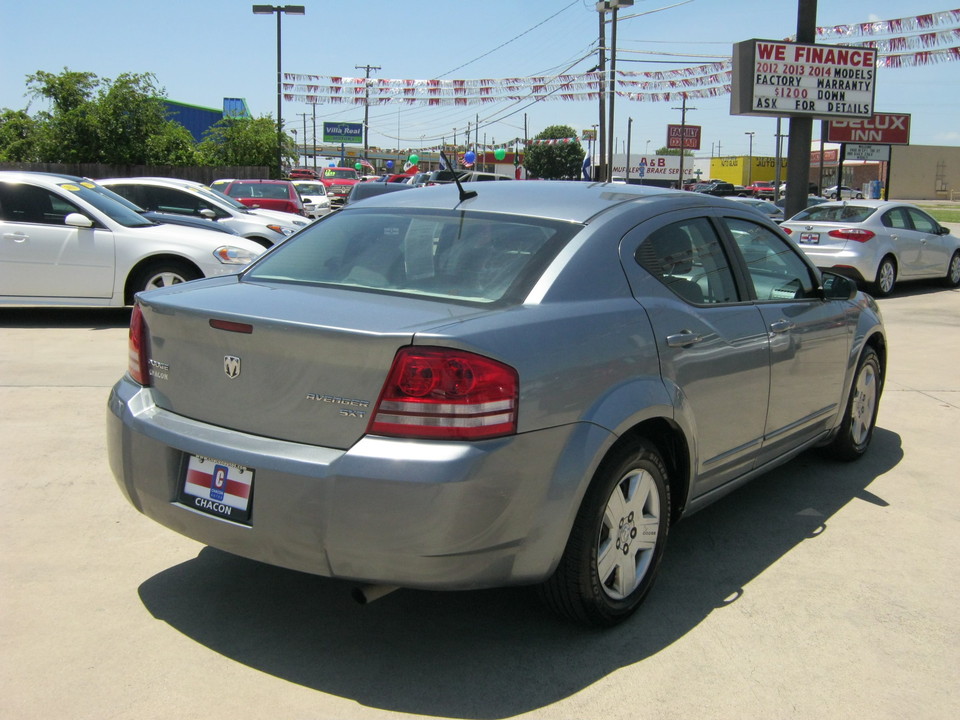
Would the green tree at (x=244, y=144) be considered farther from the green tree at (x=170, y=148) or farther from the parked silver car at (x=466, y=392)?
the parked silver car at (x=466, y=392)

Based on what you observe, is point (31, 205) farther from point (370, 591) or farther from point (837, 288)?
point (370, 591)

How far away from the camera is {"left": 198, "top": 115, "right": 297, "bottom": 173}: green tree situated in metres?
40.3

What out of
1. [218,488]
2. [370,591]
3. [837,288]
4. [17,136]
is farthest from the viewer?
[17,136]

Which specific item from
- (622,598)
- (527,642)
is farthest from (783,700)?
(527,642)

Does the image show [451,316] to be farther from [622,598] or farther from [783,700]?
[783,700]

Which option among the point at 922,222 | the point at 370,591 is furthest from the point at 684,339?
the point at 922,222

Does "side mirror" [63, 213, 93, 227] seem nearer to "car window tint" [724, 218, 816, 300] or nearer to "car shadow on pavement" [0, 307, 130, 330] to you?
"car shadow on pavement" [0, 307, 130, 330]

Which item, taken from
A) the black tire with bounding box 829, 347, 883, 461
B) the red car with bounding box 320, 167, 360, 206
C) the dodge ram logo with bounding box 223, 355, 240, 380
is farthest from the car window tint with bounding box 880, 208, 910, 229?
the red car with bounding box 320, 167, 360, 206

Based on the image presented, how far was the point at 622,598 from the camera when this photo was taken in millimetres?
3510

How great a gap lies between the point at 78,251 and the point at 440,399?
7924 mm

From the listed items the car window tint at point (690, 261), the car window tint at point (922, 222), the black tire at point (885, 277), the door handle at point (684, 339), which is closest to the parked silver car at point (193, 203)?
the black tire at point (885, 277)

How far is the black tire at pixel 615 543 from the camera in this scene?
323 cm

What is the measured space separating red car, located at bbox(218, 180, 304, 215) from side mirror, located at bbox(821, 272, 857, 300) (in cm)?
1571

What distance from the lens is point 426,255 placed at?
3.71m
